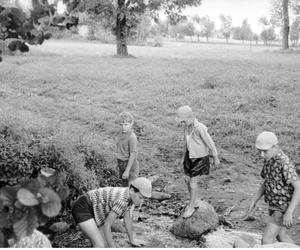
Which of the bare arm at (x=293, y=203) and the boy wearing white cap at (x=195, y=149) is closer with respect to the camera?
the bare arm at (x=293, y=203)

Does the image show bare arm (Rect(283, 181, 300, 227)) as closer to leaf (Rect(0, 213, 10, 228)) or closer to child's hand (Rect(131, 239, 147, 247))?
child's hand (Rect(131, 239, 147, 247))

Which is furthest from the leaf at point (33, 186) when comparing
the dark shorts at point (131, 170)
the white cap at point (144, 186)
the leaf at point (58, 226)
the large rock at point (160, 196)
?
the large rock at point (160, 196)

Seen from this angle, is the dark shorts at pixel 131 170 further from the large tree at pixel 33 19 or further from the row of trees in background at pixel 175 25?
the row of trees in background at pixel 175 25

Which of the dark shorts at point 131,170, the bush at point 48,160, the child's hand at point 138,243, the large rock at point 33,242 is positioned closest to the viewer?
the large rock at point 33,242

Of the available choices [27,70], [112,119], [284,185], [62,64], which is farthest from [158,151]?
[62,64]

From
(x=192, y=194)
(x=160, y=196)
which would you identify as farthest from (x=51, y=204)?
(x=160, y=196)

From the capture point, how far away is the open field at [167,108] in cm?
841

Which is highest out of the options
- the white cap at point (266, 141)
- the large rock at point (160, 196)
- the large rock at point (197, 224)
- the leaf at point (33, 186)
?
the leaf at point (33, 186)

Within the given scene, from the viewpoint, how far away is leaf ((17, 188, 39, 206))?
6.85 ft

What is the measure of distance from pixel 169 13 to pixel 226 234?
2168cm

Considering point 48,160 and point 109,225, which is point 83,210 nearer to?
point 109,225

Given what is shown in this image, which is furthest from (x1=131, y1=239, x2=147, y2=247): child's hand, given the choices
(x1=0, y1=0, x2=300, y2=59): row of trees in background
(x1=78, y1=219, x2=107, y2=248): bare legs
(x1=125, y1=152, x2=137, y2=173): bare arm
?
(x1=0, y1=0, x2=300, y2=59): row of trees in background

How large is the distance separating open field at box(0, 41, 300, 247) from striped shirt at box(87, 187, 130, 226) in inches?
50.7

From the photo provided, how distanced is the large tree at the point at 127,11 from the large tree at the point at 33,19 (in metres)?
22.1
